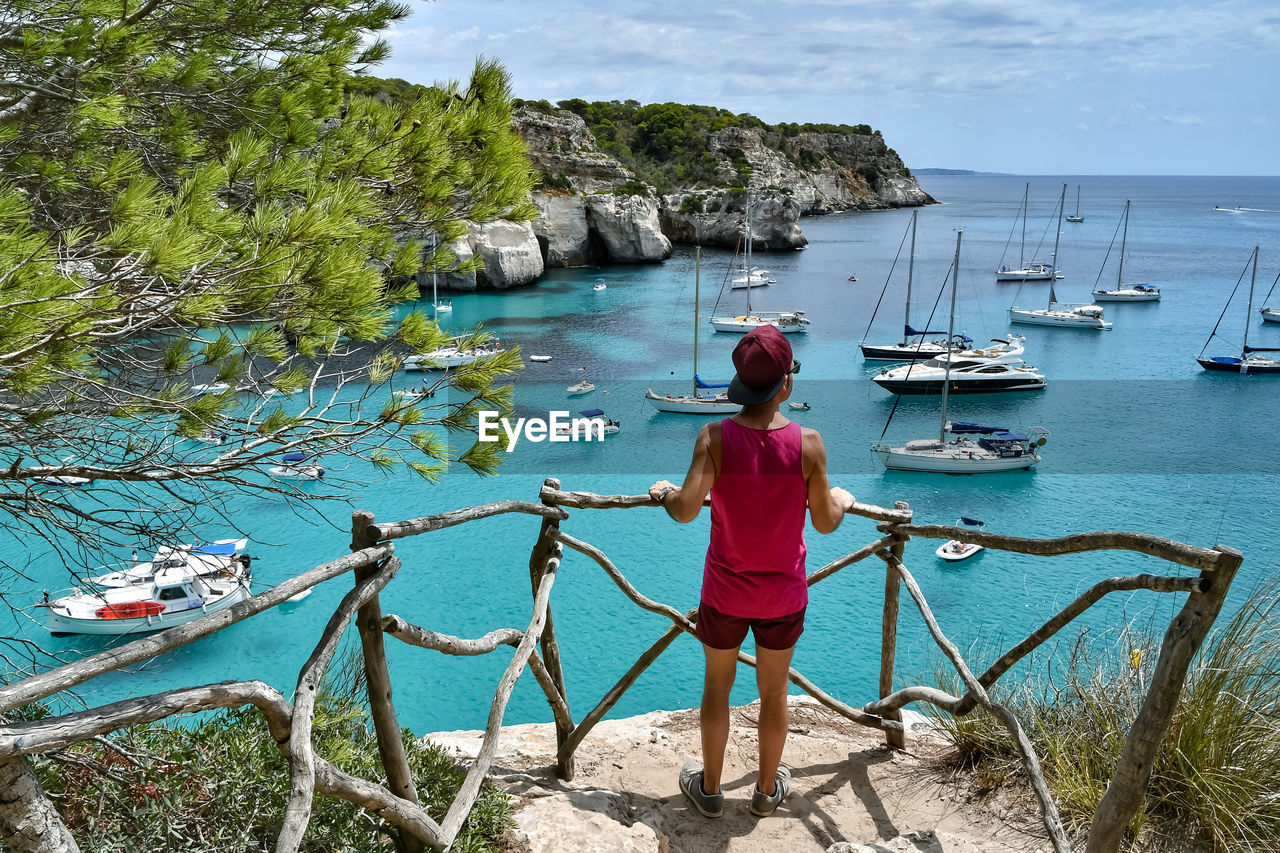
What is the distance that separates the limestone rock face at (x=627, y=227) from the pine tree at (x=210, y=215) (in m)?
48.5

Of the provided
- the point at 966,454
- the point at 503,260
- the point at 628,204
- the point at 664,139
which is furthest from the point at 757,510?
the point at 664,139

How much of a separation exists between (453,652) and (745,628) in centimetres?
96

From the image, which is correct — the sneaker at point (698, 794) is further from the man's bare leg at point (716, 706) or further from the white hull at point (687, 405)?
the white hull at point (687, 405)

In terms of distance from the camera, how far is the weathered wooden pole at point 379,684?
222 cm

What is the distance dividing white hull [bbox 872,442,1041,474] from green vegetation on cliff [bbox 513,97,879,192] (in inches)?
1542

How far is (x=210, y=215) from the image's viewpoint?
103 inches

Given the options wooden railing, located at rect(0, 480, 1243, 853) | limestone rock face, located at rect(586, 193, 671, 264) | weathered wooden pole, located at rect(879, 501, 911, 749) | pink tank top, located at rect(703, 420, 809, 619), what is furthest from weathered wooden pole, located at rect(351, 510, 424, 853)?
limestone rock face, located at rect(586, 193, 671, 264)

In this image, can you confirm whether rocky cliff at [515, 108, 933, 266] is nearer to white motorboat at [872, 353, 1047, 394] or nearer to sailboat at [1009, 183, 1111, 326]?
white motorboat at [872, 353, 1047, 394]

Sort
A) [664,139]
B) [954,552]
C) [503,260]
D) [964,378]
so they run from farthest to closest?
[664,139] < [503,260] < [964,378] < [954,552]

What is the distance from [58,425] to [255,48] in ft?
6.33

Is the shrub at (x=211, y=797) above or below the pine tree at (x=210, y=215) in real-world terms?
below

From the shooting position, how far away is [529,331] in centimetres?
3688

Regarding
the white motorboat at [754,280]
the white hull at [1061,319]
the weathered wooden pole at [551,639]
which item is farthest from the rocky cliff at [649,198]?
the weathered wooden pole at [551,639]

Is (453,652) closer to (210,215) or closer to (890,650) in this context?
(210,215)
